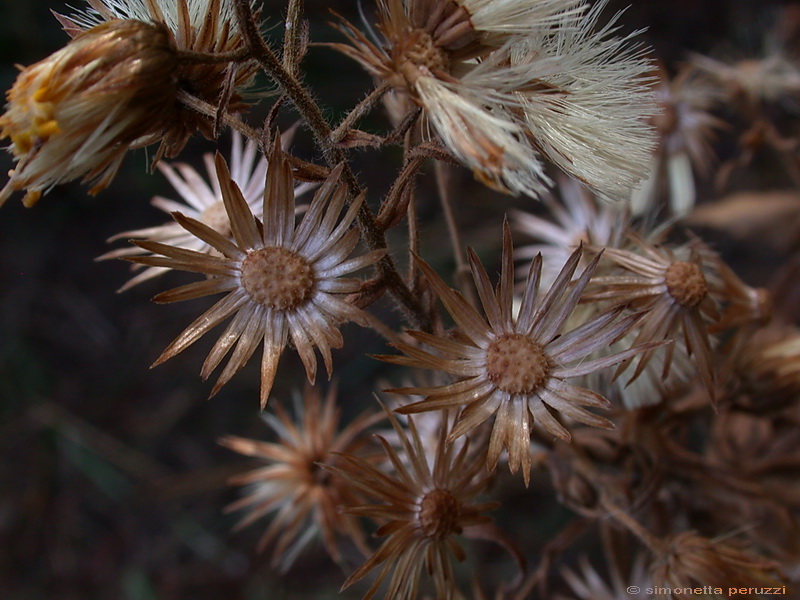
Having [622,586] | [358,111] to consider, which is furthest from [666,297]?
[622,586]

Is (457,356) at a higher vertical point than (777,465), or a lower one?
higher

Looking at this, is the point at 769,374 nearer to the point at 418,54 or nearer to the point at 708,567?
the point at 708,567

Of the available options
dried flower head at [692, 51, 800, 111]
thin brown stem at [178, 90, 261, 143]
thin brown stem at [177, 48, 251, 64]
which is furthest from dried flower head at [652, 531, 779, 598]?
dried flower head at [692, 51, 800, 111]

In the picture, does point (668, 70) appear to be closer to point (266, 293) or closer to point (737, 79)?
point (737, 79)

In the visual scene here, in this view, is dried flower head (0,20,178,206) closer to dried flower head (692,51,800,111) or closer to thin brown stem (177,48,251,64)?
thin brown stem (177,48,251,64)

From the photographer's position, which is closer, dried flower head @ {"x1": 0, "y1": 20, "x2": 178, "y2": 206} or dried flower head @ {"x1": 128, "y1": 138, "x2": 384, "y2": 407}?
dried flower head @ {"x1": 0, "y1": 20, "x2": 178, "y2": 206}

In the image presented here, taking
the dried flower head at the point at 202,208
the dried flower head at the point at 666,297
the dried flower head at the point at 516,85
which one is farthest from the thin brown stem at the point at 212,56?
the dried flower head at the point at 666,297

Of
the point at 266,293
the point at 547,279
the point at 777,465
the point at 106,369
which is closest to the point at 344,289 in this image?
the point at 266,293
